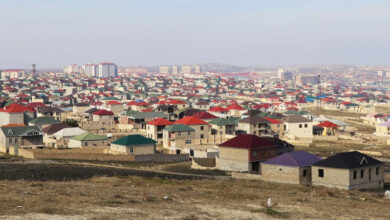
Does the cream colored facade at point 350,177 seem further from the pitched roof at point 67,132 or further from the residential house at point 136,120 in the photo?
the residential house at point 136,120

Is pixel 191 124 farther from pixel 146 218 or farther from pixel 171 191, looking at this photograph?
pixel 146 218

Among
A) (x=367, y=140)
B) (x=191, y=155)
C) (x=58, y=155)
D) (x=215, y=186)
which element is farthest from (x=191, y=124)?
(x=215, y=186)

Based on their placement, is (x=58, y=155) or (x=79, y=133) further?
(x=79, y=133)

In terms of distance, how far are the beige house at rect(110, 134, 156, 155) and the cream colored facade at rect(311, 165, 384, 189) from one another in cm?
2281

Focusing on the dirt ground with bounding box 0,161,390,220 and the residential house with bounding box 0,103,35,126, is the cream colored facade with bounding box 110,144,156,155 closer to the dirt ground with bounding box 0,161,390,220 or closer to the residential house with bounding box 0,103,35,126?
the dirt ground with bounding box 0,161,390,220

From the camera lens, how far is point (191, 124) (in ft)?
238

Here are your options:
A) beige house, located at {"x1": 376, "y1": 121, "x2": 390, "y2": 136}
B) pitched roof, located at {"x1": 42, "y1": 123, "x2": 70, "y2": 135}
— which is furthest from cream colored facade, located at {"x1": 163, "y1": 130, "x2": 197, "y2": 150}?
beige house, located at {"x1": 376, "y1": 121, "x2": 390, "y2": 136}

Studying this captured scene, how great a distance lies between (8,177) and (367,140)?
62.3 m

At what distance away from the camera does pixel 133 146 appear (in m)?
56.4

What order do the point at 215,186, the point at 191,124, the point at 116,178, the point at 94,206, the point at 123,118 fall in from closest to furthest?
the point at 94,206
the point at 215,186
the point at 116,178
the point at 191,124
the point at 123,118

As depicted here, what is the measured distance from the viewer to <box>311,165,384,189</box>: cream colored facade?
37.2 m

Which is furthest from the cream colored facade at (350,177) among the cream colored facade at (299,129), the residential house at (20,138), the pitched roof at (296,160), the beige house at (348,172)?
the cream colored facade at (299,129)

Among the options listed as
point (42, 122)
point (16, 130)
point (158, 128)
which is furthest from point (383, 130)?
point (16, 130)

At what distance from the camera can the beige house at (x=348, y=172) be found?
37.3m
